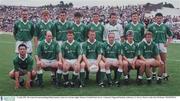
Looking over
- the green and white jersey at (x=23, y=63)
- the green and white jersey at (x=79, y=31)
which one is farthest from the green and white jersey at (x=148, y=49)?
the green and white jersey at (x=23, y=63)

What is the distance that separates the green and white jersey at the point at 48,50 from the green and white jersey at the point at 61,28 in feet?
1.76

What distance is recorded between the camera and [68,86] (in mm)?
5980

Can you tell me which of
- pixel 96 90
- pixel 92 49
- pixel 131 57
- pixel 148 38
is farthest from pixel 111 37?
pixel 96 90

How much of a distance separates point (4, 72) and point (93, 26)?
5.54 feet

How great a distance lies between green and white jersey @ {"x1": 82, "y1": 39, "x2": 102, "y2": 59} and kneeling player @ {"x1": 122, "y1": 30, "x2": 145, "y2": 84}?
0.34 meters

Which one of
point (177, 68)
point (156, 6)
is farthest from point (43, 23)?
point (156, 6)

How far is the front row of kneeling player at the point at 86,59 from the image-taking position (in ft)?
19.2

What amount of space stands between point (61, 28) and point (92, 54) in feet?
2.38

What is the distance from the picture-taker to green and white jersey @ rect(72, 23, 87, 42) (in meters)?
6.47

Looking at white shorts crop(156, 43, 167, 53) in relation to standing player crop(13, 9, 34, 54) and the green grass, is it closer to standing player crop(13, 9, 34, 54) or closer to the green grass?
the green grass

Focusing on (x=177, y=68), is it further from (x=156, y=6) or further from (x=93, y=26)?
(x=156, y=6)

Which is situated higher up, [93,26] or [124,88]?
[93,26]

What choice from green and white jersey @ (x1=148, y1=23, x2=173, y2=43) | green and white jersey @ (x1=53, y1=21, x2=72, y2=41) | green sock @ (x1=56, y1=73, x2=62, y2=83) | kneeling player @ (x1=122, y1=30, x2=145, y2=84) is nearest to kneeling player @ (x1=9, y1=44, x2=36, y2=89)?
green sock @ (x1=56, y1=73, x2=62, y2=83)

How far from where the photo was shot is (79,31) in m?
6.48
